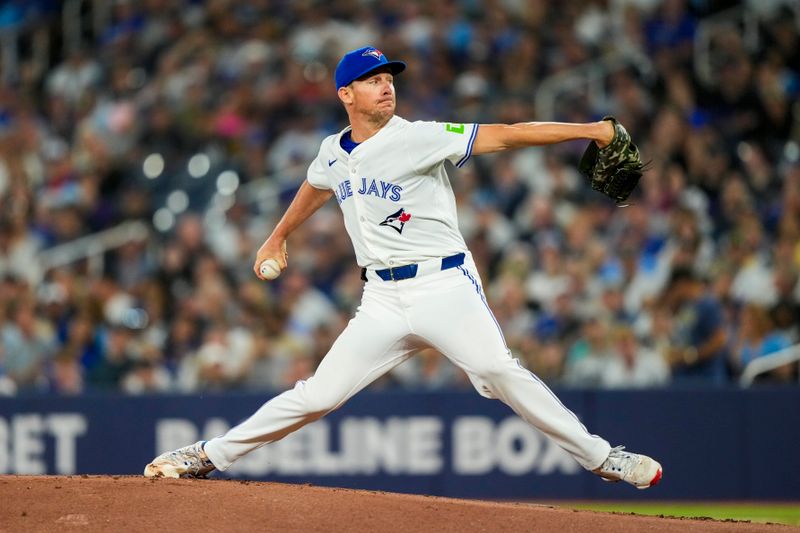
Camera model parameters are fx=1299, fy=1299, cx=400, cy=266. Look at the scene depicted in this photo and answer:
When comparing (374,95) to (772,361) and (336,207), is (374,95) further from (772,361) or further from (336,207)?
(336,207)

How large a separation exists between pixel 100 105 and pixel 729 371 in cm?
781

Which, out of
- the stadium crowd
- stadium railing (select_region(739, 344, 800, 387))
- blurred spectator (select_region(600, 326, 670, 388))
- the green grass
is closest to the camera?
the green grass

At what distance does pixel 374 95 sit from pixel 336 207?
6.81 m

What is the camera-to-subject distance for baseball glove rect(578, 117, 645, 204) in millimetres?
6043

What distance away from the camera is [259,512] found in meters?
6.12

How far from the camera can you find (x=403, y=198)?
20.2 feet

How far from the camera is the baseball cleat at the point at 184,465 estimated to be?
21.8ft

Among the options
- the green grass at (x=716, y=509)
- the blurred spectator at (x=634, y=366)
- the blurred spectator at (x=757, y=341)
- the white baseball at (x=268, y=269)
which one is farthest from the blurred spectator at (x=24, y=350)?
the blurred spectator at (x=757, y=341)

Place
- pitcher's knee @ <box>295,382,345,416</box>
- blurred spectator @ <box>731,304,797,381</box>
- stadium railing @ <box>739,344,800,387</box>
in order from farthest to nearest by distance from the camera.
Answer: stadium railing @ <box>739,344,800,387</box> → blurred spectator @ <box>731,304,797,381</box> → pitcher's knee @ <box>295,382,345,416</box>

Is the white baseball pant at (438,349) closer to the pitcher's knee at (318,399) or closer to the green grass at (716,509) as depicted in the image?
the pitcher's knee at (318,399)

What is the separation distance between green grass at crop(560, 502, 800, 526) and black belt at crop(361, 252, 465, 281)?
13.7ft

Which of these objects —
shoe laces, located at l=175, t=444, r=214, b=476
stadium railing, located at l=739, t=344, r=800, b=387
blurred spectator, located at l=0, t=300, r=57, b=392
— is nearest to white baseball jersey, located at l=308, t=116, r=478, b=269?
shoe laces, located at l=175, t=444, r=214, b=476

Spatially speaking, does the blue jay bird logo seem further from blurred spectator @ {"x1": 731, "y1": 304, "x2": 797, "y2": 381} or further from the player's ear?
blurred spectator @ {"x1": 731, "y1": 304, "x2": 797, "y2": 381}

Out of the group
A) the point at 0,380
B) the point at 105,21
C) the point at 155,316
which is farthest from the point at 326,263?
the point at 105,21
